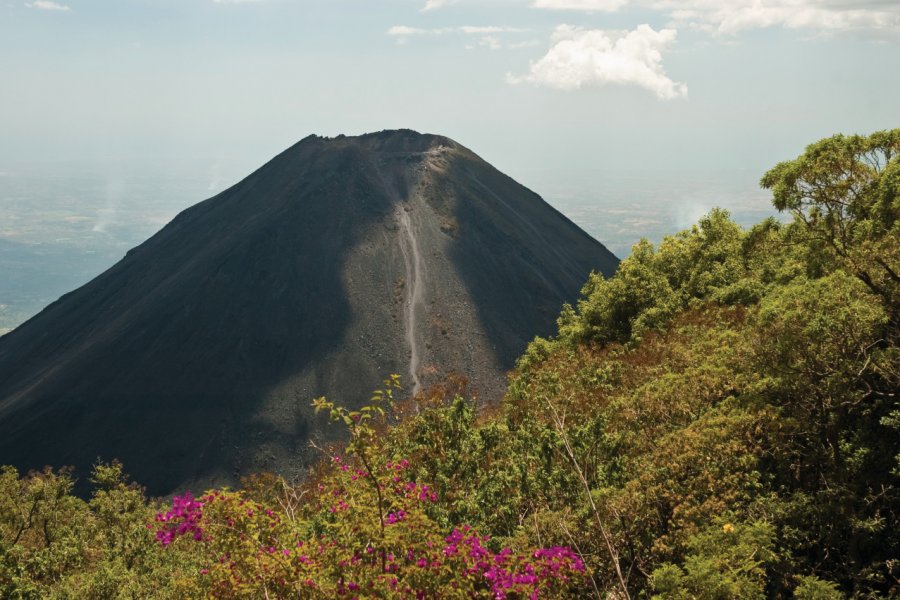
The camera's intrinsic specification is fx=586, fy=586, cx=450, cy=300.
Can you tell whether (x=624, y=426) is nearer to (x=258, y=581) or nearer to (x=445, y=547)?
(x=445, y=547)

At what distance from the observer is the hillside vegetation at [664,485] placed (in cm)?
1261

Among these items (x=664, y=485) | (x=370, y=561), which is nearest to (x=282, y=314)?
(x=664, y=485)

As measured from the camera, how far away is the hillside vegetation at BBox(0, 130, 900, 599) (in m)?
12.6

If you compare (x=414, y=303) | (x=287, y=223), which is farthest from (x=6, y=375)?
(x=414, y=303)

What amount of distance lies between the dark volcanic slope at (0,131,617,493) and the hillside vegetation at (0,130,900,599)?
169 ft

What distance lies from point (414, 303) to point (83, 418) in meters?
47.4

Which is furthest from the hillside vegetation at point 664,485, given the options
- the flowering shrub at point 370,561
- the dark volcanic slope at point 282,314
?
the dark volcanic slope at point 282,314

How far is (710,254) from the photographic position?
40.7 m

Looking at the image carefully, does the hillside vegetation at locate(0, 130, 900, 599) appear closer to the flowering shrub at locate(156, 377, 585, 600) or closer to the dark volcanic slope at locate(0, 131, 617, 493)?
the flowering shrub at locate(156, 377, 585, 600)

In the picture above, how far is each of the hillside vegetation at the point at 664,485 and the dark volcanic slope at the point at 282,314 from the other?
169 ft

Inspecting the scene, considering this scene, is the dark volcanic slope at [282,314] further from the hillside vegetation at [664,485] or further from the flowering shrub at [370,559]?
the flowering shrub at [370,559]

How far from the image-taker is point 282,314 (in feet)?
301

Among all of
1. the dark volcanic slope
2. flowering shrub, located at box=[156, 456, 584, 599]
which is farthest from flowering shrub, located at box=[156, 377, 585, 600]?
the dark volcanic slope

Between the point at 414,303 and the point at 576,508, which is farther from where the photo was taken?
the point at 414,303
